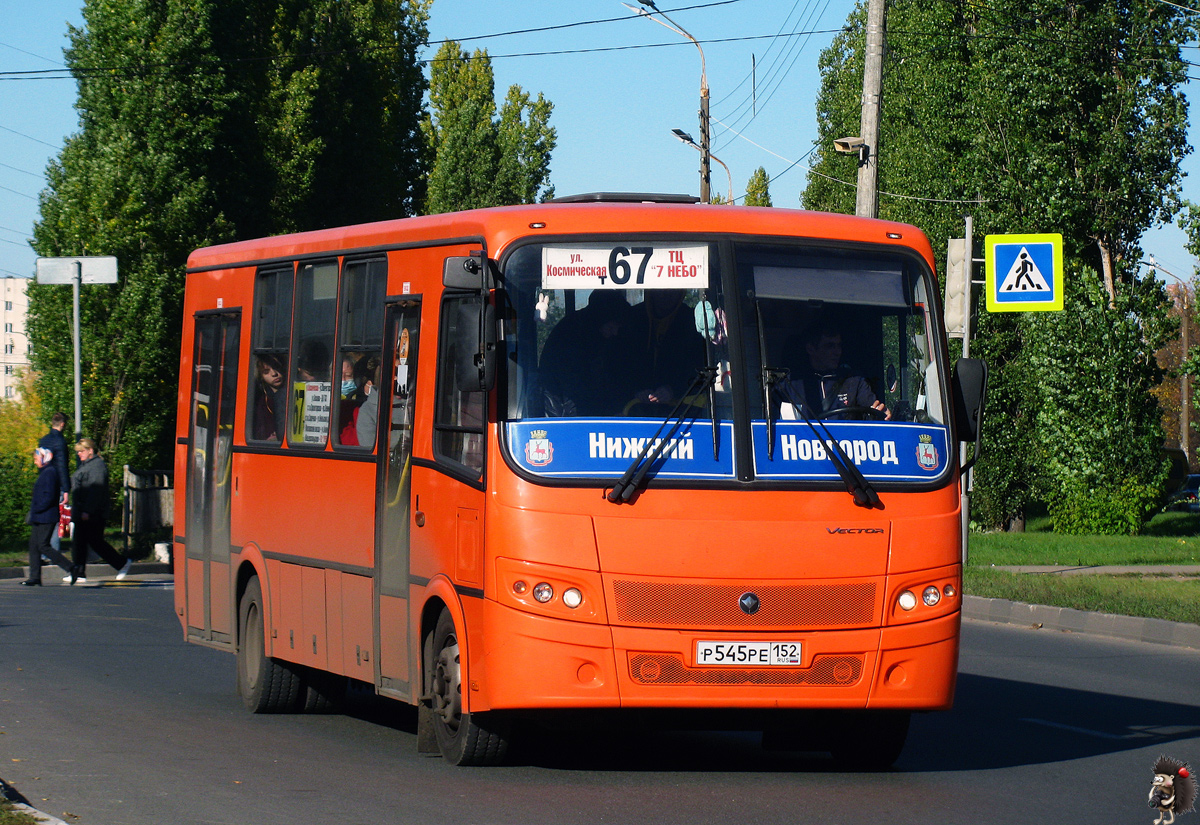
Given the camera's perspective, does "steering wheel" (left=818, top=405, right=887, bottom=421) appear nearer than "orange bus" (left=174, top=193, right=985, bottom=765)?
No

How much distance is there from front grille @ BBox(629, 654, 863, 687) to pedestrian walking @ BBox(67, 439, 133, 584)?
14793mm

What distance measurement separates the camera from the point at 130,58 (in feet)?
106

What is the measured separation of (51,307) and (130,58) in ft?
16.9

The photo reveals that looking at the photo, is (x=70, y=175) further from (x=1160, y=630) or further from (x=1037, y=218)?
(x=1160, y=630)

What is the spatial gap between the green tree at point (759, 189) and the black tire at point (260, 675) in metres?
105

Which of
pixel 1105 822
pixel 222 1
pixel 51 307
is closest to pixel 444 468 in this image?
pixel 1105 822

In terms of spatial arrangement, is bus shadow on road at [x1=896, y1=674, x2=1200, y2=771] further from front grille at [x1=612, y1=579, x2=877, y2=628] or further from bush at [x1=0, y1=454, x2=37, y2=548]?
bush at [x1=0, y1=454, x2=37, y2=548]

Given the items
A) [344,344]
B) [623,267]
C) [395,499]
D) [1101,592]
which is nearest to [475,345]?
[623,267]

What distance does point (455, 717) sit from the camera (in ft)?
28.5

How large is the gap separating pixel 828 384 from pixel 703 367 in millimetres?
624

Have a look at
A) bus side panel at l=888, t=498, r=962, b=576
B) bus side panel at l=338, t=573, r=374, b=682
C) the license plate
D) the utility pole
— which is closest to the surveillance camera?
the utility pole

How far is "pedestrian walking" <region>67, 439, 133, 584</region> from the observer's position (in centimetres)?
2145

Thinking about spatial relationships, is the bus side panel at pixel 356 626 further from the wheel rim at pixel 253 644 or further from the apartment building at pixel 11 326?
the apartment building at pixel 11 326

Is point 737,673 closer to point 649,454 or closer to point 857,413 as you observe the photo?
point 649,454
